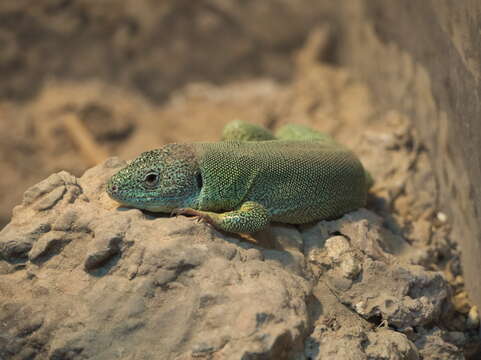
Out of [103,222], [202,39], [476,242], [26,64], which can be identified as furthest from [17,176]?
[476,242]

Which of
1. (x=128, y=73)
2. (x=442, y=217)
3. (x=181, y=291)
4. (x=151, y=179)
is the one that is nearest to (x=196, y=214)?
(x=151, y=179)

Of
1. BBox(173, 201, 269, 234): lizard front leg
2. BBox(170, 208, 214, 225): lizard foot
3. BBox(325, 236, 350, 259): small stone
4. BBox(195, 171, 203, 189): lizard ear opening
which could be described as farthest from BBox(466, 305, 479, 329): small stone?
BBox(195, 171, 203, 189): lizard ear opening

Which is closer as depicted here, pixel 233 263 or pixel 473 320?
pixel 233 263

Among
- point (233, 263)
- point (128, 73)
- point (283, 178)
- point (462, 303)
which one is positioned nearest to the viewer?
point (233, 263)

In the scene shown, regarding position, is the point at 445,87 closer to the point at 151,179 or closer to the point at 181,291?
the point at 151,179

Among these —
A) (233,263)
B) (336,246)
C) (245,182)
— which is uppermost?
(245,182)
